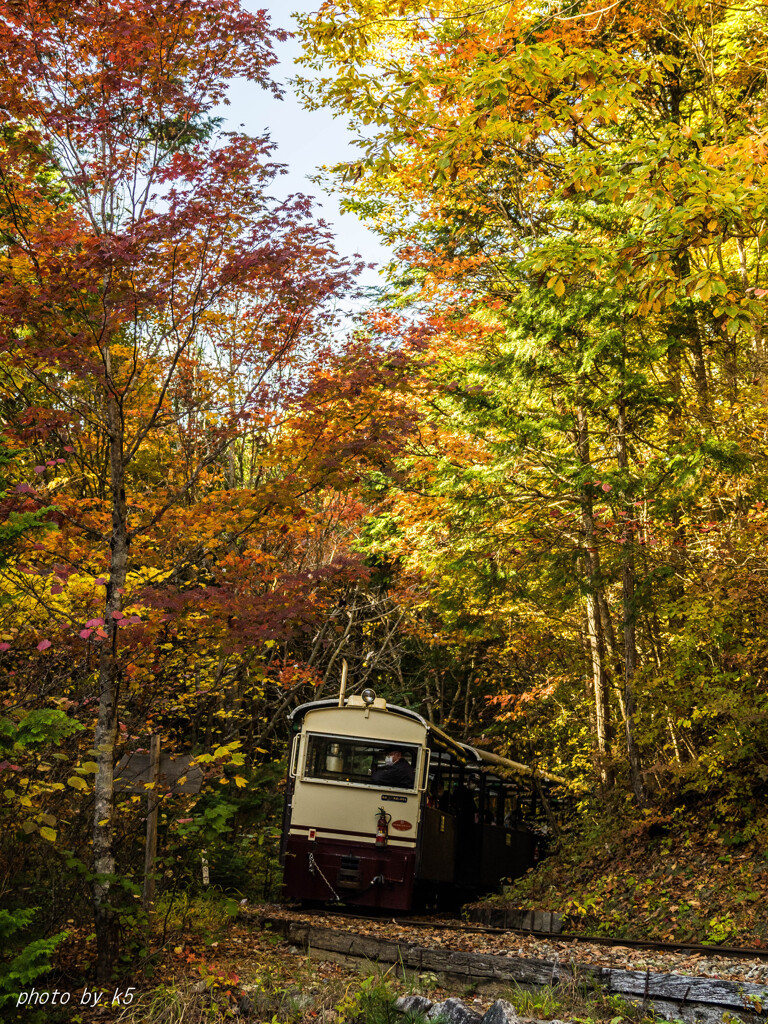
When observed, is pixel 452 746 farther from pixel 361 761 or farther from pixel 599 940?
pixel 599 940

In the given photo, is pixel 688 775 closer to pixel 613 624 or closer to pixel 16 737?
pixel 613 624

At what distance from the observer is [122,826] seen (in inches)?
385

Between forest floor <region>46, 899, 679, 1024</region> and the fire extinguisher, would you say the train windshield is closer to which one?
the fire extinguisher

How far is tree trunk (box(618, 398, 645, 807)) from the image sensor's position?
12297 mm

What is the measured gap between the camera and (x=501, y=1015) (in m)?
5.16

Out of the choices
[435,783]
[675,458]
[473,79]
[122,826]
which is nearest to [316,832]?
[435,783]

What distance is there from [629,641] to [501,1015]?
858 cm

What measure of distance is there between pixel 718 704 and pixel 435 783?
4.15 m

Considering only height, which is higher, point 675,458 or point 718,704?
point 675,458

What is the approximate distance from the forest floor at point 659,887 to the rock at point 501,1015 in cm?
504

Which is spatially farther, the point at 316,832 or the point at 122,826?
the point at 316,832

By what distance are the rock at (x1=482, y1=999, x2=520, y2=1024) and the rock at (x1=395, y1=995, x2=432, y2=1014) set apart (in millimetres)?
564

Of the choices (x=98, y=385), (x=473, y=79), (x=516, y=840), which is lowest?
(x=516, y=840)

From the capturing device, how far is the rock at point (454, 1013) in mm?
5496
